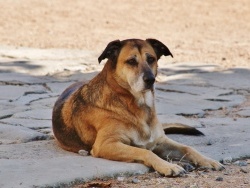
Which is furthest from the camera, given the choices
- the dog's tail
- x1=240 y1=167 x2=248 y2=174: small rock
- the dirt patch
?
the dog's tail

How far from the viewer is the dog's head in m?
6.03

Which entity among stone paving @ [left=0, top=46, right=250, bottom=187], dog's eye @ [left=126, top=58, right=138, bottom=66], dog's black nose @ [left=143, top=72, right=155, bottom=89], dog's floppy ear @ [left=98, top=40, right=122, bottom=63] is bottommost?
stone paving @ [left=0, top=46, right=250, bottom=187]

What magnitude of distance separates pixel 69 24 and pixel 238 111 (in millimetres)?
6376

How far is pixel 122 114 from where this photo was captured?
245 inches

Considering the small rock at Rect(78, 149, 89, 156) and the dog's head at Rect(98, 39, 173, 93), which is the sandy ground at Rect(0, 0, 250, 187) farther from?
the small rock at Rect(78, 149, 89, 156)

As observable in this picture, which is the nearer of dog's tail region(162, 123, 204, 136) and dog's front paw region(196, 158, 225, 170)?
dog's front paw region(196, 158, 225, 170)

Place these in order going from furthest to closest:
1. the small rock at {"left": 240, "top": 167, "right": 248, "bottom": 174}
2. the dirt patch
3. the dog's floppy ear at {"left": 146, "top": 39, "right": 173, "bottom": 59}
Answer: the dog's floppy ear at {"left": 146, "top": 39, "right": 173, "bottom": 59}, the small rock at {"left": 240, "top": 167, "right": 248, "bottom": 174}, the dirt patch

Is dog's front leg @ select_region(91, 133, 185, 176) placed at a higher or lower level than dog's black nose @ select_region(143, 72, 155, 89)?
lower

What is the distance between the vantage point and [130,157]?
5.89 meters

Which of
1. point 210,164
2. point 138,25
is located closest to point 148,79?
point 210,164

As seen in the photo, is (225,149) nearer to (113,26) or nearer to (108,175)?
(108,175)

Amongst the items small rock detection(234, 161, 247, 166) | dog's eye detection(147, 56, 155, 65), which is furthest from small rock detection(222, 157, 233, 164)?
dog's eye detection(147, 56, 155, 65)

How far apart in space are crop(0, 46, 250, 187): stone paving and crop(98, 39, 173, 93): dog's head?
0.68 meters

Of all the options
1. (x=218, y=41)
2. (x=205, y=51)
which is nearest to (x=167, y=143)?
(x=205, y=51)
